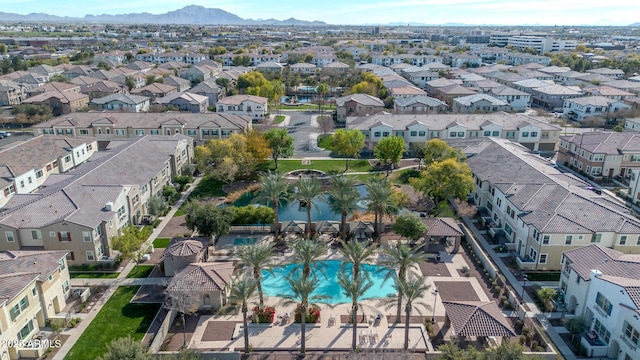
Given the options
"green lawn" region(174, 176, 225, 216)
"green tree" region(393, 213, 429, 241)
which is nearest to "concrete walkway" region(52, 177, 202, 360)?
A: "green lawn" region(174, 176, 225, 216)

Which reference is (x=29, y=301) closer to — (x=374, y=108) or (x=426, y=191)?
(x=426, y=191)

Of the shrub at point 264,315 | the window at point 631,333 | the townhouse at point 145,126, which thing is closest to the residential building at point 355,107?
the townhouse at point 145,126

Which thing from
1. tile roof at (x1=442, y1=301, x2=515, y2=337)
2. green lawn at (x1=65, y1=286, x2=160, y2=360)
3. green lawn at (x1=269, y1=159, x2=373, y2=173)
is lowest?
green lawn at (x1=65, y1=286, x2=160, y2=360)

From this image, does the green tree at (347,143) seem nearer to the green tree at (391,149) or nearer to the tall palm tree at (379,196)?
the green tree at (391,149)

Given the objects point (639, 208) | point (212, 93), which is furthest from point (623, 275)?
point (212, 93)

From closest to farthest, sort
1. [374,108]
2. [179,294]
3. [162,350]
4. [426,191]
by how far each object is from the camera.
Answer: [162,350], [179,294], [426,191], [374,108]

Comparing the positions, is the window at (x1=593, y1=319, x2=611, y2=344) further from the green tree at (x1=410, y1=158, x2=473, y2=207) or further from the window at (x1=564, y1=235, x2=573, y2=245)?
the green tree at (x1=410, y1=158, x2=473, y2=207)
